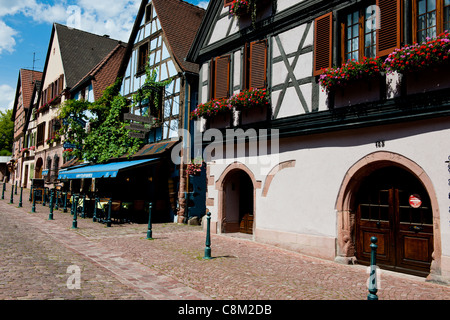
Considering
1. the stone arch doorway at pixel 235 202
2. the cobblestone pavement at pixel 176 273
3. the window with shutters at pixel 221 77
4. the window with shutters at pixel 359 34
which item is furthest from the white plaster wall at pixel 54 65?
the window with shutters at pixel 359 34

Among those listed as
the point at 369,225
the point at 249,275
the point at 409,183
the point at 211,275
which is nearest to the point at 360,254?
the point at 369,225

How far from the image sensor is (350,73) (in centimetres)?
795

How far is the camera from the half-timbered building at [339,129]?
714cm

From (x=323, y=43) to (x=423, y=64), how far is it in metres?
2.81

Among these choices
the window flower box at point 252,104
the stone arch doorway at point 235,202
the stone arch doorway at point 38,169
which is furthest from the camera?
A: the stone arch doorway at point 38,169

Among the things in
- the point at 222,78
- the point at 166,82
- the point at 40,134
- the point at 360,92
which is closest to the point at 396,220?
the point at 360,92

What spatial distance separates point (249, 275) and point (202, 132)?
6.74 metres

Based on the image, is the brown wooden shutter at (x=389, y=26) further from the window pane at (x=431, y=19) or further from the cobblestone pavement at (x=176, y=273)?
the cobblestone pavement at (x=176, y=273)

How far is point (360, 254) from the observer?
27.8 ft

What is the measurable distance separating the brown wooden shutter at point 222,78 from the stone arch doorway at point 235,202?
7.82 feet

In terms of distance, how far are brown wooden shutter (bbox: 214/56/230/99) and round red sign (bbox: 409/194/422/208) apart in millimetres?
6422

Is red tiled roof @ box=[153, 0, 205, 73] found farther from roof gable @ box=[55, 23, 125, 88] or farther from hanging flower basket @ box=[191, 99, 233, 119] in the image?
roof gable @ box=[55, 23, 125, 88]

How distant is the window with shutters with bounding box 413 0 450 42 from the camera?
6977mm

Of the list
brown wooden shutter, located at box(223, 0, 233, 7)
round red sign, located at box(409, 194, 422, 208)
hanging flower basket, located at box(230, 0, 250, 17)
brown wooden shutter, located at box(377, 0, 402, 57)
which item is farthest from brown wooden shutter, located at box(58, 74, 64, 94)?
round red sign, located at box(409, 194, 422, 208)
